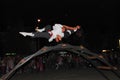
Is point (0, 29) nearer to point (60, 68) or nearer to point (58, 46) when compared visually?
point (60, 68)

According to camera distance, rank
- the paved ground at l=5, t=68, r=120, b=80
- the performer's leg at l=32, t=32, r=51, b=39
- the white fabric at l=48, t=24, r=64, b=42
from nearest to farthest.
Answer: the performer's leg at l=32, t=32, r=51, b=39 → the white fabric at l=48, t=24, r=64, b=42 → the paved ground at l=5, t=68, r=120, b=80

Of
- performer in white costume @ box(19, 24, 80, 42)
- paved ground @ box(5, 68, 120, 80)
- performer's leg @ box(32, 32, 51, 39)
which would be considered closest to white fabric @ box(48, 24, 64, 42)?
performer in white costume @ box(19, 24, 80, 42)

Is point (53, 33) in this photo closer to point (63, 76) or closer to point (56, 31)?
point (56, 31)

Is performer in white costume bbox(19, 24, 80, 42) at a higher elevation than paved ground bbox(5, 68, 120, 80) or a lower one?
higher

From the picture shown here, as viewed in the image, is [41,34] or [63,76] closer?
[41,34]

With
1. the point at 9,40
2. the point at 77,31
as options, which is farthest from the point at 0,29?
the point at 77,31

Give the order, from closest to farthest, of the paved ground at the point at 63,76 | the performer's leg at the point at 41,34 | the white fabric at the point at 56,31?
the performer's leg at the point at 41,34 → the white fabric at the point at 56,31 → the paved ground at the point at 63,76

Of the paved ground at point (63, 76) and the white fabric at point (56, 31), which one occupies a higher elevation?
the white fabric at point (56, 31)

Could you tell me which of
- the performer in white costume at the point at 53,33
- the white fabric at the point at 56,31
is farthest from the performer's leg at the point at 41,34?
the white fabric at the point at 56,31

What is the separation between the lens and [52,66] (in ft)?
75.9

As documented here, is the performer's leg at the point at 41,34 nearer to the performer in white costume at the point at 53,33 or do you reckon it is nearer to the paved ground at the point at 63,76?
the performer in white costume at the point at 53,33

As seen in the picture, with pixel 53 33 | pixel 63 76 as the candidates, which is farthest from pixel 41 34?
pixel 63 76

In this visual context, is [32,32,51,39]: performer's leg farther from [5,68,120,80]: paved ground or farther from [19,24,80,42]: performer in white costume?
[5,68,120,80]: paved ground

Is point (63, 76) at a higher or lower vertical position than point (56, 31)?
lower
